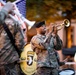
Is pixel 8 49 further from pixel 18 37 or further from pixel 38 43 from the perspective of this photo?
pixel 38 43

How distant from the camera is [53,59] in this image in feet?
23.9

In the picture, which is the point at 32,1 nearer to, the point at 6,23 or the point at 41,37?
the point at 41,37

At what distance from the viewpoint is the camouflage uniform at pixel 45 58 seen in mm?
7215

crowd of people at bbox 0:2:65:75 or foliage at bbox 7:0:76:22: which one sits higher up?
foliage at bbox 7:0:76:22

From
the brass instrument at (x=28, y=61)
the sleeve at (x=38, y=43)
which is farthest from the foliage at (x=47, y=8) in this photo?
the brass instrument at (x=28, y=61)

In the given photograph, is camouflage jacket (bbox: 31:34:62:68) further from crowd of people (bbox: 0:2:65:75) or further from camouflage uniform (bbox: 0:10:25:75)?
camouflage uniform (bbox: 0:10:25:75)

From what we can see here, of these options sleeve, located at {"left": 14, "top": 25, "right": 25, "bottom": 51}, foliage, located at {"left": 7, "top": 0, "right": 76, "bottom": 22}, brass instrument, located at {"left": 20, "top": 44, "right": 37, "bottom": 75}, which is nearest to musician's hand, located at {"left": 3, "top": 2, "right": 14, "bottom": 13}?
sleeve, located at {"left": 14, "top": 25, "right": 25, "bottom": 51}

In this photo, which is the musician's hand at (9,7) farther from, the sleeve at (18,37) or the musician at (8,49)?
the sleeve at (18,37)

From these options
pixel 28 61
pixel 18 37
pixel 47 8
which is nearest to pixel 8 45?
pixel 18 37

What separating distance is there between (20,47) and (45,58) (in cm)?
146

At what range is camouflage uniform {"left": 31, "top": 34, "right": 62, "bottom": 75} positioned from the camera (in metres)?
7.21

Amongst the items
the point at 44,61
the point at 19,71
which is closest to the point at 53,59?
the point at 44,61

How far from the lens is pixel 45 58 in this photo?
725 cm

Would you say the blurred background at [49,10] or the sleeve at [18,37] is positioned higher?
the blurred background at [49,10]
